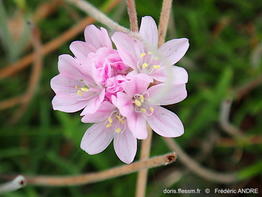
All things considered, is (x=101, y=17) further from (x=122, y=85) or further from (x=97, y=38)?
(x=122, y=85)

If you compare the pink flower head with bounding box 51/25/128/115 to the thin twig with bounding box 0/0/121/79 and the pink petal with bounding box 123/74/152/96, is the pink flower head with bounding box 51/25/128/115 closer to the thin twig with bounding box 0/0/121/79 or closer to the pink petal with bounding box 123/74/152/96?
the pink petal with bounding box 123/74/152/96

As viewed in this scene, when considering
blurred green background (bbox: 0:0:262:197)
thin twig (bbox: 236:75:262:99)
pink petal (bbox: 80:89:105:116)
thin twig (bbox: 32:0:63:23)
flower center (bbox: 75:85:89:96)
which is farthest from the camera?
thin twig (bbox: 32:0:63:23)

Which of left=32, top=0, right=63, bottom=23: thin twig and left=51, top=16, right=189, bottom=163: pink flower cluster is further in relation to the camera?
left=32, top=0, right=63, bottom=23: thin twig

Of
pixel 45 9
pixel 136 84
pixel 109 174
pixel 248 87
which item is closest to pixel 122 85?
pixel 136 84

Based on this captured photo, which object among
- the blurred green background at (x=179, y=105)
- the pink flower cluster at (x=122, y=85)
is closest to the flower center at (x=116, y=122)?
the pink flower cluster at (x=122, y=85)

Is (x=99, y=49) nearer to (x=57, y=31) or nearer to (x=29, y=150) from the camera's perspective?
(x=29, y=150)

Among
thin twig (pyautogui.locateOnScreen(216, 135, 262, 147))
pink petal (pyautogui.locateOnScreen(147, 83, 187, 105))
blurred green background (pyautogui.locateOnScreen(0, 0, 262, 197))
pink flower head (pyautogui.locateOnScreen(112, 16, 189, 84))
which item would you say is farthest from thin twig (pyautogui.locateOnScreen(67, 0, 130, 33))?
thin twig (pyautogui.locateOnScreen(216, 135, 262, 147))
